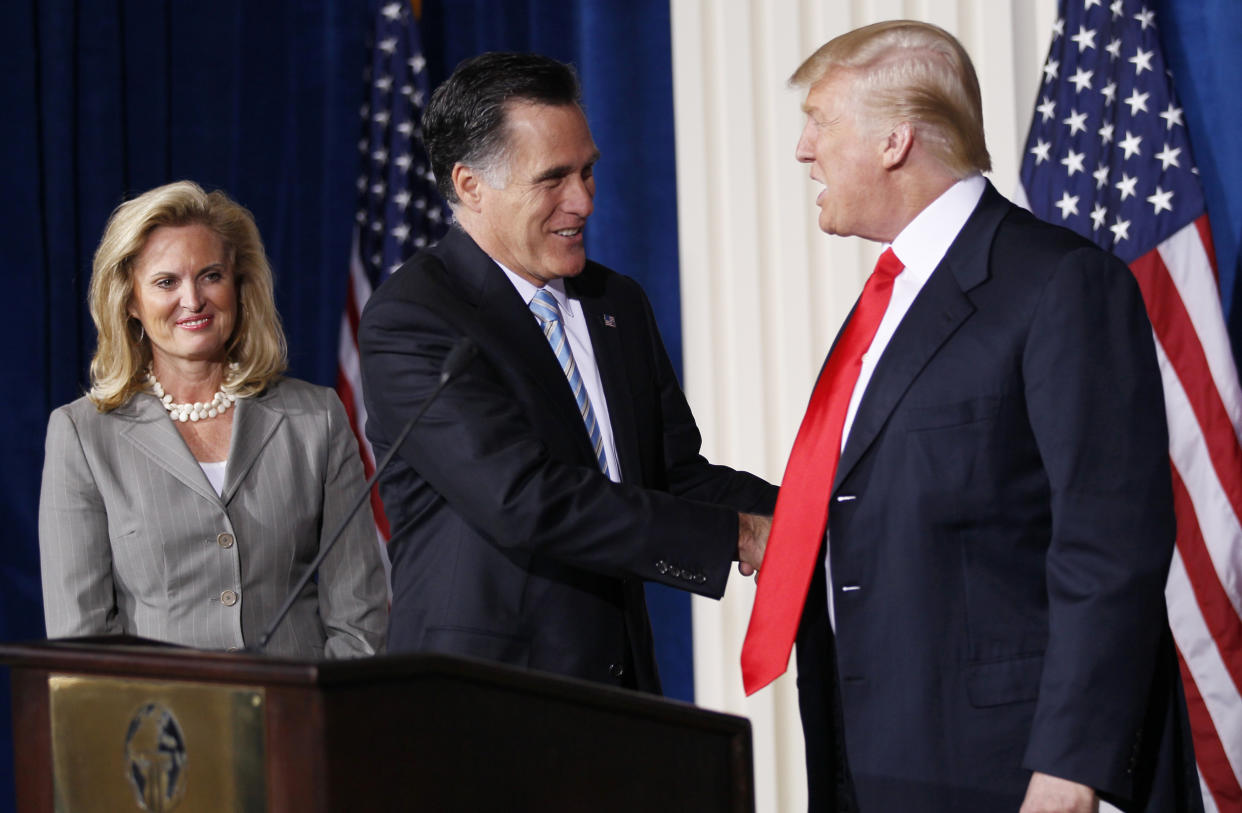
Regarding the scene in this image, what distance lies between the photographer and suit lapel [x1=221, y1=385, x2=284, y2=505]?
258 cm

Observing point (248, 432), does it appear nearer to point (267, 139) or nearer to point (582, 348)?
point (582, 348)

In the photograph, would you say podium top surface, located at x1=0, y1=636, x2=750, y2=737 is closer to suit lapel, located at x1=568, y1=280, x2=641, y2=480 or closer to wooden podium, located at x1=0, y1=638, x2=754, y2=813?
A: wooden podium, located at x1=0, y1=638, x2=754, y2=813

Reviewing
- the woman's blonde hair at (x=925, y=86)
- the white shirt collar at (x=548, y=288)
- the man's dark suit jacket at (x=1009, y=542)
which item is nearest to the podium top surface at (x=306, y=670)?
the man's dark suit jacket at (x=1009, y=542)

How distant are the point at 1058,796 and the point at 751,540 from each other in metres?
0.64

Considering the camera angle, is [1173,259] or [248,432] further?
[1173,259]

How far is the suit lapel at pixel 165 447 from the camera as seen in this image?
255 cm

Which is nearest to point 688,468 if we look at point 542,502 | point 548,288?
point 548,288

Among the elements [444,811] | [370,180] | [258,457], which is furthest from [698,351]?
[444,811]

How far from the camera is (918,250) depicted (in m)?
1.94

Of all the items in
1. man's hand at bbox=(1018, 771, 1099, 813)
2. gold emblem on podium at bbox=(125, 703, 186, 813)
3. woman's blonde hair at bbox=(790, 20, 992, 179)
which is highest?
woman's blonde hair at bbox=(790, 20, 992, 179)

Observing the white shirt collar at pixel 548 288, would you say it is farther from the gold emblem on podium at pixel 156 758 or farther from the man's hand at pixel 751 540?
the gold emblem on podium at pixel 156 758

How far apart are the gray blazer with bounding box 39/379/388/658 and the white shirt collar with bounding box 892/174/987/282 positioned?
1.22 meters

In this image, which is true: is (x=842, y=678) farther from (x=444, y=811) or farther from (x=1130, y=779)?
(x=444, y=811)

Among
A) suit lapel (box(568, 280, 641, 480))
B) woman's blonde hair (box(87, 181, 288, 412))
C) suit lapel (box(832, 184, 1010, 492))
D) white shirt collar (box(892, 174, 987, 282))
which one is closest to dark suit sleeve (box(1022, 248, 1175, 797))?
suit lapel (box(832, 184, 1010, 492))
